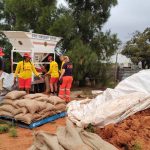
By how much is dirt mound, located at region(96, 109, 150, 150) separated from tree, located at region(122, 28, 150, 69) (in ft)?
74.6

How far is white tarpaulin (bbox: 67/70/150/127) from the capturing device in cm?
885

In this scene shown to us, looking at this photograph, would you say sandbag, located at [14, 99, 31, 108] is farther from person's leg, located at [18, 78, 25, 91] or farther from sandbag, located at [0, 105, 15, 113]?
person's leg, located at [18, 78, 25, 91]

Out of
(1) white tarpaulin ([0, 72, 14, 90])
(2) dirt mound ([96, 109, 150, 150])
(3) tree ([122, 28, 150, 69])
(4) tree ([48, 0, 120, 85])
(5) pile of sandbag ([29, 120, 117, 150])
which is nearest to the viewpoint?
(5) pile of sandbag ([29, 120, 117, 150])

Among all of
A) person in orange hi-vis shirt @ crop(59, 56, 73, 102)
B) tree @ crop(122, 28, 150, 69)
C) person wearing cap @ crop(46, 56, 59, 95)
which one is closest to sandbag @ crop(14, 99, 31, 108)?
person in orange hi-vis shirt @ crop(59, 56, 73, 102)

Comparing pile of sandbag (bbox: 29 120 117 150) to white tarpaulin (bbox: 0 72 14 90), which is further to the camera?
white tarpaulin (bbox: 0 72 14 90)

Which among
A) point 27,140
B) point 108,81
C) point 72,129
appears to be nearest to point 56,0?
point 108,81

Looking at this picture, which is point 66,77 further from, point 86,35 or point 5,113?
point 86,35

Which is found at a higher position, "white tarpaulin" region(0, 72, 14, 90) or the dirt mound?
"white tarpaulin" region(0, 72, 14, 90)

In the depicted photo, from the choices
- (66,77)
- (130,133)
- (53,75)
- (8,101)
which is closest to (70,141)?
(130,133)

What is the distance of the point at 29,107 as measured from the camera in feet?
31.8

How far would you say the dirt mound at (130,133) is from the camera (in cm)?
717

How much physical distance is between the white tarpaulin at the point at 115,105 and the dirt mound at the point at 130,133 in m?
0.31

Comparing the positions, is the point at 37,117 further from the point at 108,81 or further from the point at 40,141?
the point at 108,81

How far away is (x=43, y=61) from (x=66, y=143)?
1111cm
